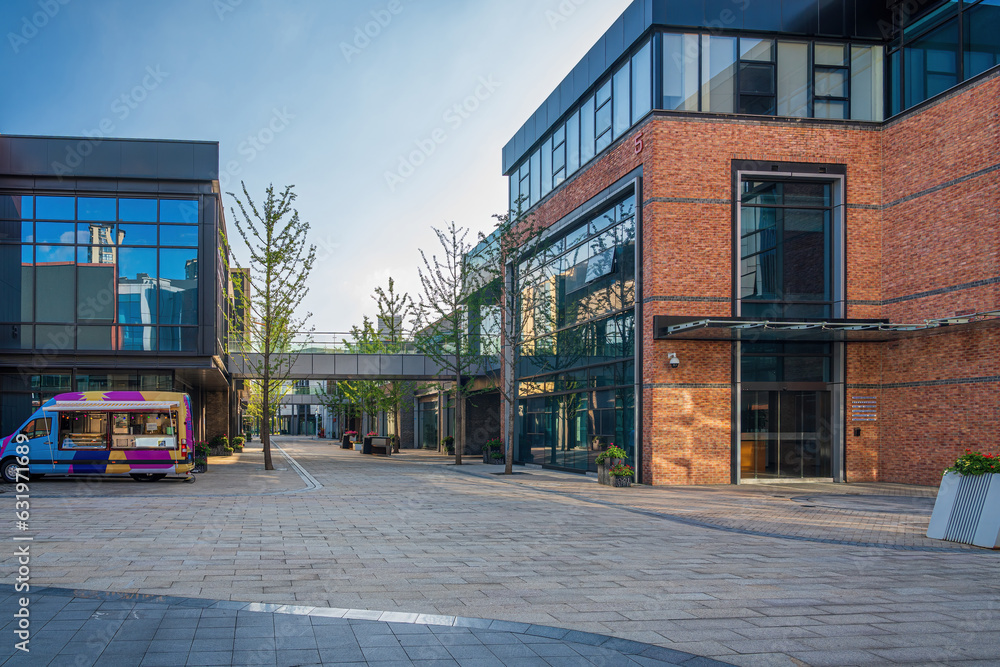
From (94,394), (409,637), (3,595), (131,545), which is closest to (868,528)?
(409,637)

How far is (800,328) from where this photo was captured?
19.7 m

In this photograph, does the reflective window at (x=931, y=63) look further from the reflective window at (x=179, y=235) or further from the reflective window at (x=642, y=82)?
the reflective window at (x=179, y=235)

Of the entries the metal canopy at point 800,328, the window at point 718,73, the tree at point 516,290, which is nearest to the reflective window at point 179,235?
the tree at point 516,290

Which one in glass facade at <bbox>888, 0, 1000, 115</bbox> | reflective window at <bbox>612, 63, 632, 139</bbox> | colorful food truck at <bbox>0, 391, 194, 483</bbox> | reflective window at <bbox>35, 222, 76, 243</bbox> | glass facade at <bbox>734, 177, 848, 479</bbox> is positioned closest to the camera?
glass facade at <bbox>888, 0, 1000, 115</bbox>

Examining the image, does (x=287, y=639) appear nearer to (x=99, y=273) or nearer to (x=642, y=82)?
(x=642, y=82)

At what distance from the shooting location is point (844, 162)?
2211cm

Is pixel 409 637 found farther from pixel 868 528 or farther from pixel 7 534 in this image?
pixel 868 528

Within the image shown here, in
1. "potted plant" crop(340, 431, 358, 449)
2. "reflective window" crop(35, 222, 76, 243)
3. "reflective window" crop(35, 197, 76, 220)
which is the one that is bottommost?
"potted plant" crop(340, 431, 358, 449)

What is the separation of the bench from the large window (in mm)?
25547

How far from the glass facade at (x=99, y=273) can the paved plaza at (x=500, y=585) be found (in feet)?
35.8

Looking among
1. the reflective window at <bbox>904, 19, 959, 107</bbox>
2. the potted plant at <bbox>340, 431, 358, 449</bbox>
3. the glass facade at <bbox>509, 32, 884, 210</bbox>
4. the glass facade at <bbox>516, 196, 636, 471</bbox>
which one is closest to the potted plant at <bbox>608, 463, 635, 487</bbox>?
the glass facade at <bbox>516, 196, 636, 471</bbox>

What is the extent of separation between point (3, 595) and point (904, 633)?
7.68 m

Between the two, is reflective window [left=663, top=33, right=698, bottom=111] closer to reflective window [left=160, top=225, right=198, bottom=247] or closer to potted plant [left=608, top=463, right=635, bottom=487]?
Answer: potted plant [left=608, top=463, right=635, bottom=487]

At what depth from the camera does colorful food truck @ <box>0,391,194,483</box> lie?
2095cm
